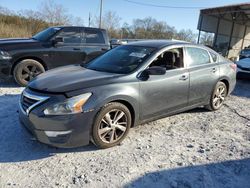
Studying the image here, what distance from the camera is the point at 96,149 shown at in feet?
→ 12.6

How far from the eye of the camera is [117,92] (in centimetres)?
375

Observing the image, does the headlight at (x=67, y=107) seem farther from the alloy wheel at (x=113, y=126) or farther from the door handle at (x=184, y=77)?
the door handle at (x=184, y=77)

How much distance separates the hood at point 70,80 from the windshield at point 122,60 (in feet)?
0.88

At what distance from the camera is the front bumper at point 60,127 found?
3374 mm

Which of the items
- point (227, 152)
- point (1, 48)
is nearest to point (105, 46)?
point (1, 48)

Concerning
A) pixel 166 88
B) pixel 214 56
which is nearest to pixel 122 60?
pixel 166 88

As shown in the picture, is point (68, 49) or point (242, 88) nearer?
point (68, 49)

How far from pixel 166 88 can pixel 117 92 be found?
1060 millimetres

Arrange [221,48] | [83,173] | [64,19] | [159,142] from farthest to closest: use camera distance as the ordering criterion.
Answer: [64,19]
[221,48]
[159,142]
[83,173]

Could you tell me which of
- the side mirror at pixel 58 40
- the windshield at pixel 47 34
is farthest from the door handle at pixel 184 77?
the windshield at pixel 47 34

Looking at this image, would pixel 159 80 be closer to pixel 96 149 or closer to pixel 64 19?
pixel 96 149

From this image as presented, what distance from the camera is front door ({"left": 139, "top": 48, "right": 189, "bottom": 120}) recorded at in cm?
418

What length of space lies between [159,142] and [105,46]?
15.7ft

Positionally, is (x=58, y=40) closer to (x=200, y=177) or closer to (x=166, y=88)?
(x=166, y=88)
